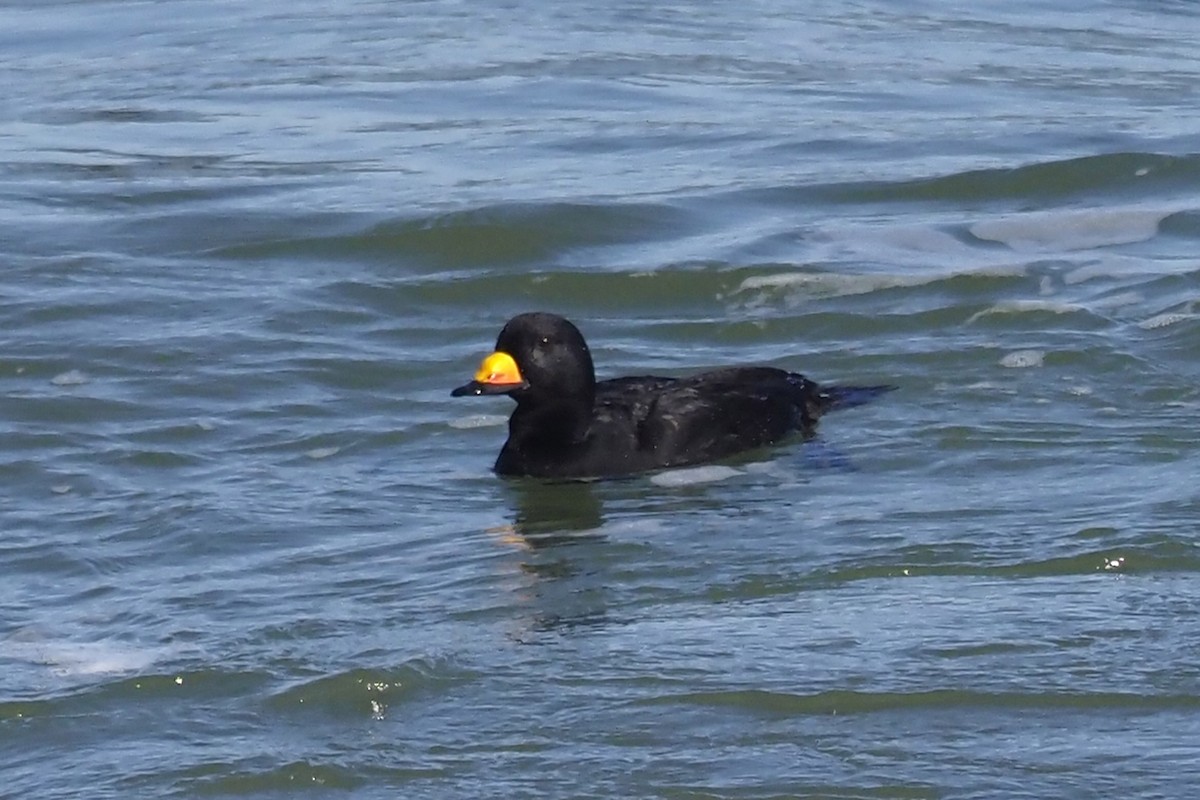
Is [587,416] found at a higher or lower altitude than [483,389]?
lower

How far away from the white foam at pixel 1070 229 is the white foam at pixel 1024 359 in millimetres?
2378

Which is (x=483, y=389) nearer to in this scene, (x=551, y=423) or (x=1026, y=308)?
(x=551, y=423)

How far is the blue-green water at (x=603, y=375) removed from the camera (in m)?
6.23

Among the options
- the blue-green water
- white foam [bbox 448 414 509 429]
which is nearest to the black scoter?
the blue-green water

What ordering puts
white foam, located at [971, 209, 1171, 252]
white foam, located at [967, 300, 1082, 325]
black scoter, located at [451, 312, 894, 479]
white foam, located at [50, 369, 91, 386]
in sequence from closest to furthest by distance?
black scoter, located at [451, 312, 894, 479]
white foam, located at [50, 369, 91, 386]
white foam, located at [967, 300, 1082, 325]
white foam, located at [971, 209, 1171, 252]

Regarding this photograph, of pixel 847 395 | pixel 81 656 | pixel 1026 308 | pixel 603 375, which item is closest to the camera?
pixel 81 656

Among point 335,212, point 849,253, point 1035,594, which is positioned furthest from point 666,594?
point 335,212

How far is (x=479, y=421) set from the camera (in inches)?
411

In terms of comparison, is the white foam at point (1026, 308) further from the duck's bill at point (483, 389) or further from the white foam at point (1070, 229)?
the duck's bill at point (483, 389)

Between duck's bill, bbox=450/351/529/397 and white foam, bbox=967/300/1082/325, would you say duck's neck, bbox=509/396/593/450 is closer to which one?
duck's bill, bbox=450/351/529/397

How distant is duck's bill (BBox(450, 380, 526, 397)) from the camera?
9336mm

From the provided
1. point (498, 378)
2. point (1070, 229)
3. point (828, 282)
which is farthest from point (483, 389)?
point (1070, 229)

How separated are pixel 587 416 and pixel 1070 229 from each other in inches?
194

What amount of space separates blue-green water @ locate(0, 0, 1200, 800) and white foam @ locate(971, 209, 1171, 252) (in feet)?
0.17
